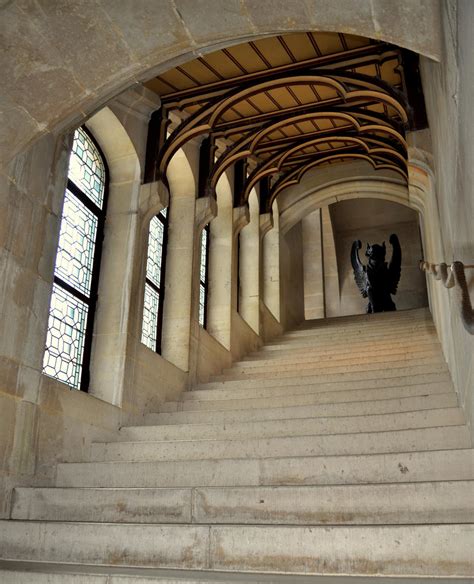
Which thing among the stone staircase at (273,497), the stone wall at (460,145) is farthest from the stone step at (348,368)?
the stone wall at (460,145)

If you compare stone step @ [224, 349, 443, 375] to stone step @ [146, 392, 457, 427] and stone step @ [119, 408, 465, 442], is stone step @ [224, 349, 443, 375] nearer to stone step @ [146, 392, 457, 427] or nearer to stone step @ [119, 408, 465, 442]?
stone step @ [146, 392, 457, 427]

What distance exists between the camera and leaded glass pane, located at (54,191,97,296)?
16.7ft

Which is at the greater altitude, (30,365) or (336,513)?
Result: (30,365)

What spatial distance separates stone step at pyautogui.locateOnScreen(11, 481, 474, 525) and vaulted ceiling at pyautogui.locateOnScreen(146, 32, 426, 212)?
3.08 m

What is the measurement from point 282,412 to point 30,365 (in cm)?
192

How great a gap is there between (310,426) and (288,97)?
4.18 metres

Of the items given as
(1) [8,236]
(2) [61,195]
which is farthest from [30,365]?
(2) [61,195]

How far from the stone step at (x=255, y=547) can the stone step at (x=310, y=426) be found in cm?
149

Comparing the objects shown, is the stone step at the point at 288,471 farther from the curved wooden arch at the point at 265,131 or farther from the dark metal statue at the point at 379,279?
the dark metal statue at the point at 379,279

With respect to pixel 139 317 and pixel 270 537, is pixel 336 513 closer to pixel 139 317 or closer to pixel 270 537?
pixel 270 537

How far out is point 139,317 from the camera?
18.3 feet

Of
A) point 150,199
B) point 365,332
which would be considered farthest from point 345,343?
point 150,199

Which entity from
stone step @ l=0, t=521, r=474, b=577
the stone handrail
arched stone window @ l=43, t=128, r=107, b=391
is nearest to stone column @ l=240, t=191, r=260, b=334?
arched stone window @ l=43, t=128, r=107, b=391

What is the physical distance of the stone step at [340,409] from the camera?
175 inches
